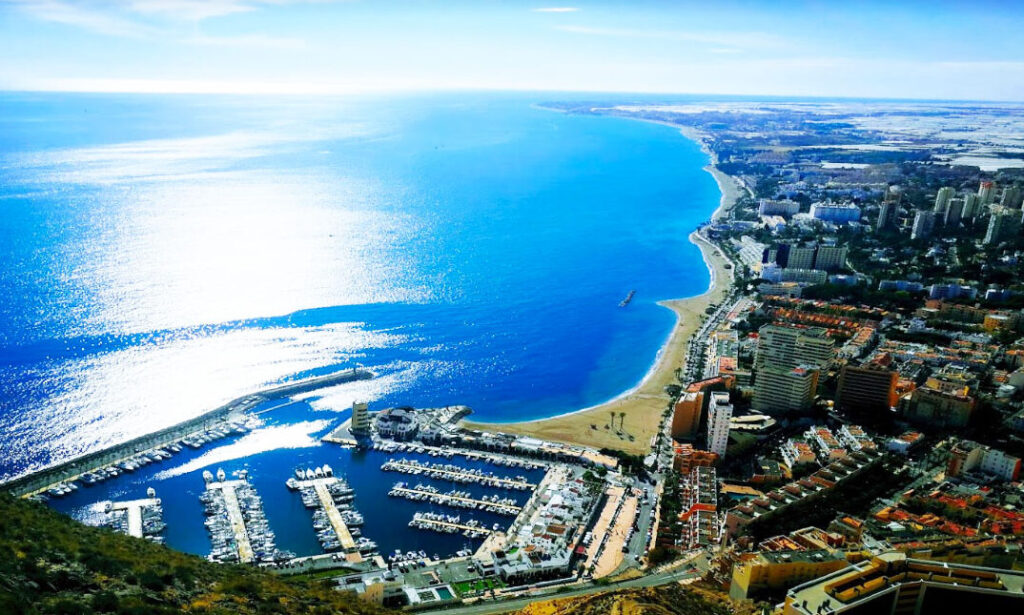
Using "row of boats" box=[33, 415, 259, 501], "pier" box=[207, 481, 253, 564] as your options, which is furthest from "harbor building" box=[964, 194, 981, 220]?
"pier" box=[207, 481, 253, 564]

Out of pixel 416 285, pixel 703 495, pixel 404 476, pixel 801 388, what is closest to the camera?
pixel 703 495

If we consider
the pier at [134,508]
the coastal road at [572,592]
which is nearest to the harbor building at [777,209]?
the coastal road at [572,592]

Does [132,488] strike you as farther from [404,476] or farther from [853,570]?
[853,570]

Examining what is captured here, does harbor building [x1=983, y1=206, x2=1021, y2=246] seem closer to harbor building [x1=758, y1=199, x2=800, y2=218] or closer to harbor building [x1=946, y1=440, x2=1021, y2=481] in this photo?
harbor building [x1=758, y1=199, x2=800, y2=218]

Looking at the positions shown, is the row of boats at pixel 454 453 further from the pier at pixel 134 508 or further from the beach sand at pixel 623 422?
the pier at pixel 134 508

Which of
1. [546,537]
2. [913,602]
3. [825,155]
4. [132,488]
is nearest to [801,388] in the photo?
[546,537]
